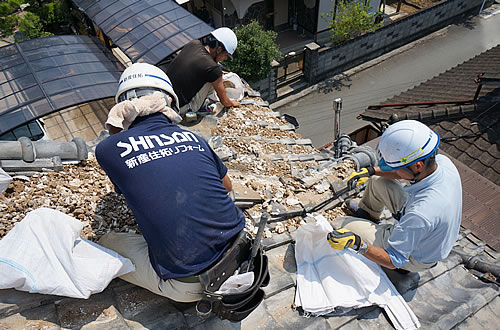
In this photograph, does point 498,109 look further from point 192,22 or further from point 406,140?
point 192,22

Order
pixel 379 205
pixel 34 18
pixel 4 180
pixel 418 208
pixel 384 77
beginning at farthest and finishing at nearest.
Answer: pixel 384 77
pixel 34 18
pixel 379 205
pixel 4 180
pixel 418 208

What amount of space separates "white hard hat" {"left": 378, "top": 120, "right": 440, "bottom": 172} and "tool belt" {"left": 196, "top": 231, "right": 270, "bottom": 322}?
5.81 ft

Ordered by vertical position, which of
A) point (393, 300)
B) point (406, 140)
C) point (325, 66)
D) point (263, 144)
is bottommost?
point (325, 66)

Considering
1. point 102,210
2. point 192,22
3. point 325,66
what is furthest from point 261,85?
point 102,210

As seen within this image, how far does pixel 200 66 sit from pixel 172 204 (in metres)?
4.14

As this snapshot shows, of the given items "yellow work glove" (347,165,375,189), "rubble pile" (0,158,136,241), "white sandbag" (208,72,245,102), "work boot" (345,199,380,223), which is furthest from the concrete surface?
"rubble pile" (0,158,136,241)

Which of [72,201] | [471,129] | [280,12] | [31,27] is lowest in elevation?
[280,12]

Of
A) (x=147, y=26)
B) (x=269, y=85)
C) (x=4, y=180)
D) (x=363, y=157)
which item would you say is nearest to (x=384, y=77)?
(x=269, y=85)

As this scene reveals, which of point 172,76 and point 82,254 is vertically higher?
point 82,254

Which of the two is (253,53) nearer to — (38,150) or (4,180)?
(38,150)

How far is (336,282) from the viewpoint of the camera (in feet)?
12.2

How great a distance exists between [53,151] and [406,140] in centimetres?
447

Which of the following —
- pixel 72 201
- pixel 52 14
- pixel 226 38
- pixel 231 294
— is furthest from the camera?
pixel 52 14

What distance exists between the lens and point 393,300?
363cm
